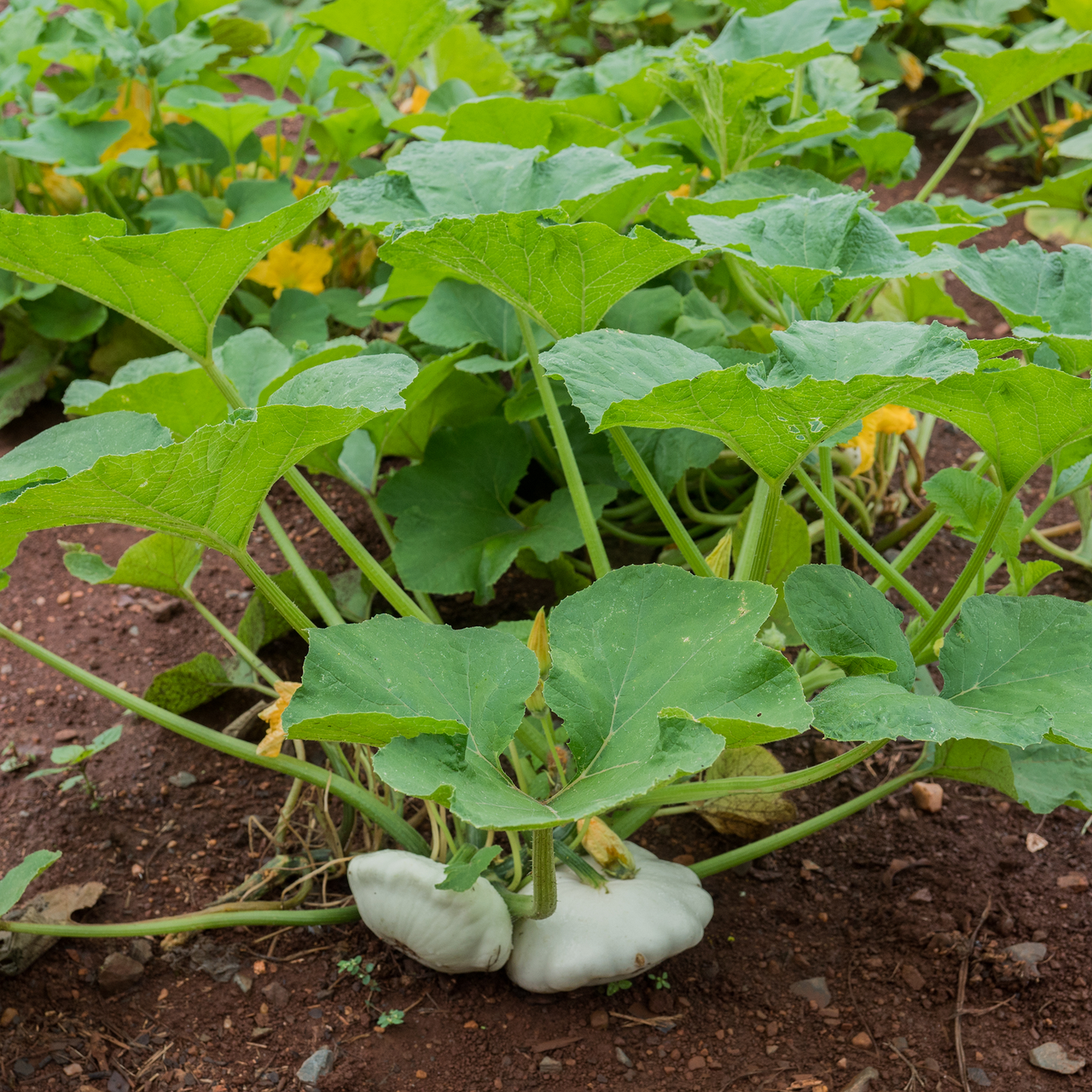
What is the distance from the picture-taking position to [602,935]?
112 centimetres

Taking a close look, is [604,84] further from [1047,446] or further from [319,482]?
[1047,446]

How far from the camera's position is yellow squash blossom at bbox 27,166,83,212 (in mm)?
2453

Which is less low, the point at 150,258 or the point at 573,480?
the point at 150,258

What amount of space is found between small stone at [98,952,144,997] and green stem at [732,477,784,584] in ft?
2.72

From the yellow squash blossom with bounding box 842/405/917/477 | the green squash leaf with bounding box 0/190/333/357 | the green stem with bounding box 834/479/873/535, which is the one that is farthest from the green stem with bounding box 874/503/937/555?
the green squash leaf with bounding box 0/190/333/357

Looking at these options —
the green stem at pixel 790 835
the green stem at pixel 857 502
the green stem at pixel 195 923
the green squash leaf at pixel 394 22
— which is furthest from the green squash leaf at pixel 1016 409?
the green squash leaf at pixel 394 22

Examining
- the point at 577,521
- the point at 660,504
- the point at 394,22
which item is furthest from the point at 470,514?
the point at 394,22

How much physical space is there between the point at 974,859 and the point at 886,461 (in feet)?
2.52

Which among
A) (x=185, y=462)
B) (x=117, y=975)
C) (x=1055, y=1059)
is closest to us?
(x=185, y=462)

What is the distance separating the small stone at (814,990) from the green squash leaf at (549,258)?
777mm

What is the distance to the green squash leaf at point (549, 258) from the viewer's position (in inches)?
40.9

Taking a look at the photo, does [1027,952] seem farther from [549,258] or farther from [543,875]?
[549,258]

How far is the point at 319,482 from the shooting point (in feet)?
7.07

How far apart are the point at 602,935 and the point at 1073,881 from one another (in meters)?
0.63
